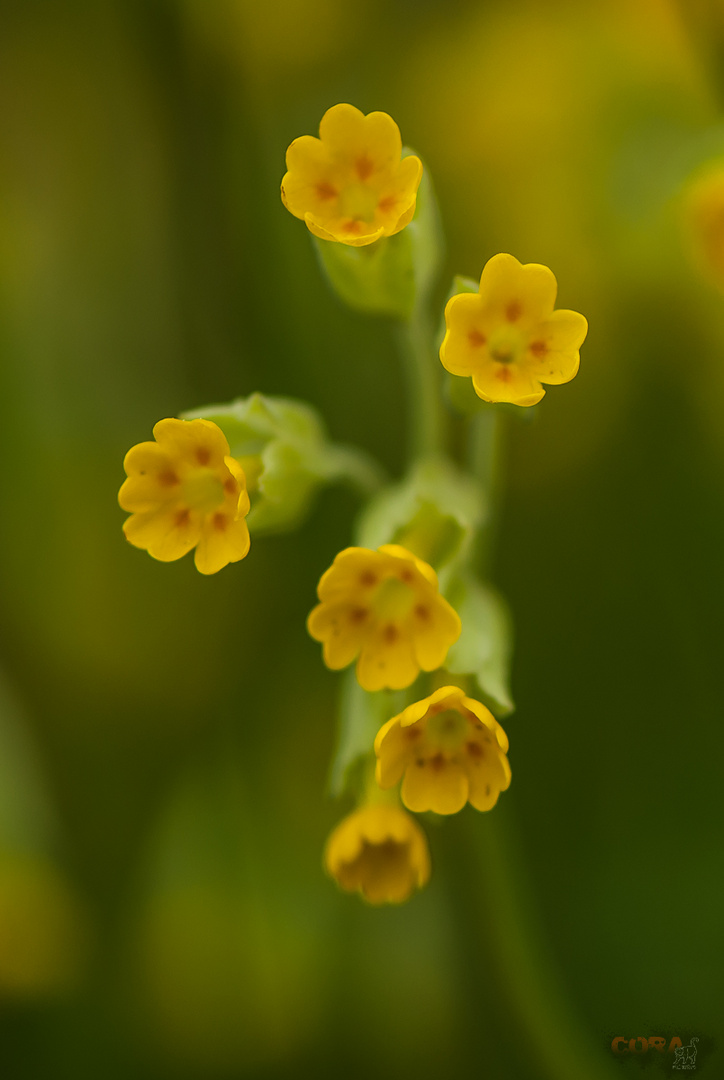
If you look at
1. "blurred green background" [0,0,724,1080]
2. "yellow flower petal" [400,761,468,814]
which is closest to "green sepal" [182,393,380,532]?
"yellow flower petal" [400,761,468,814]

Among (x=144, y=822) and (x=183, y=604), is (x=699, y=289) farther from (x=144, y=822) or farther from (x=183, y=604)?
(x=144, y=822)

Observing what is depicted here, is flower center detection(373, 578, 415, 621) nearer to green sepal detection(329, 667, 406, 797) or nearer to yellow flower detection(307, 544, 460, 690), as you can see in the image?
yellow flower detection(307, 544, 460, 690)

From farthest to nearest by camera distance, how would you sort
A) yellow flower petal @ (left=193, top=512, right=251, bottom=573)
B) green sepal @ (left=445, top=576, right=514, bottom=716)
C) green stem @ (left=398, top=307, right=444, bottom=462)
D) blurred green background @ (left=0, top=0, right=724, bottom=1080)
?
blurred green background @ (left=0, top=0, right=724, bottom=1080) < green stem @ (left=398, top=307, right=444, bottom=462) < green sepal @ (left=445, top=576, right=514, bottom=716) < yellow flower petal @ (left=193, top=512, right=251, bottom=573)

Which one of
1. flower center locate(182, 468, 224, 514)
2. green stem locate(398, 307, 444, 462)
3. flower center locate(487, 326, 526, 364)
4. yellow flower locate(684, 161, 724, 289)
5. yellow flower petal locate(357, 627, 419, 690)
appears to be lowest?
yellow flower petal locate(357, 627, 419, 690)

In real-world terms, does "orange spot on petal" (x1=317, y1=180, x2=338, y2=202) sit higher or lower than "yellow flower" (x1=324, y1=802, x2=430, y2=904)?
higher

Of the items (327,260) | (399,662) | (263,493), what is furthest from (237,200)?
(399,662)
